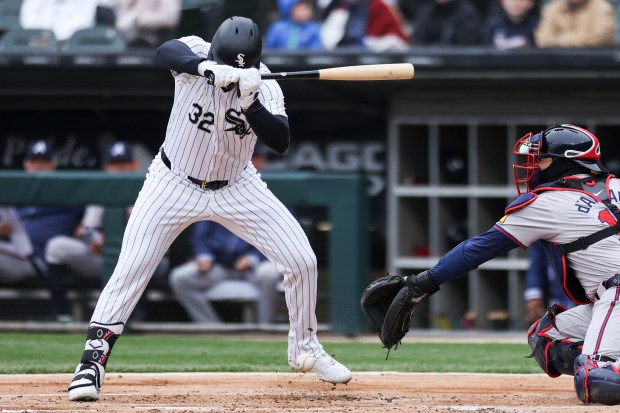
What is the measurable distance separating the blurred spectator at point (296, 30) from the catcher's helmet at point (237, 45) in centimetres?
550

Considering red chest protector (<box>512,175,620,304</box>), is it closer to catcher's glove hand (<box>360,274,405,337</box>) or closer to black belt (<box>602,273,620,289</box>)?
black belt (<box>602,273,620,289</box>)

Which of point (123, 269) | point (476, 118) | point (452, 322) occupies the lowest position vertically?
point (452, 322)

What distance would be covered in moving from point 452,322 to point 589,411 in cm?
621

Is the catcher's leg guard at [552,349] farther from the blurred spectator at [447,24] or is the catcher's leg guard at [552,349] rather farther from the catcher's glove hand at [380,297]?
the blurred spectator at [447,24]

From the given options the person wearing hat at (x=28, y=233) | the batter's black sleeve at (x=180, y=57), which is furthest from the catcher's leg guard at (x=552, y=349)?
the person wearing hat at (x=28, y=233)

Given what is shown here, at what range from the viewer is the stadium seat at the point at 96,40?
10.6 m

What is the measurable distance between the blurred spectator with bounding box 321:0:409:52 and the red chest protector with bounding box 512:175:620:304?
540 cm

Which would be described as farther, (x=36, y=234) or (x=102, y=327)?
(x=36, y=234)

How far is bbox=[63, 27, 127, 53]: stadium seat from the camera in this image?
10.6 metres

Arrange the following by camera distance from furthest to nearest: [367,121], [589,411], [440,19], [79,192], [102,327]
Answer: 1. [367,121]
2. [440,19]
3. [79,192]
4. [102,327]
5. [589,411]

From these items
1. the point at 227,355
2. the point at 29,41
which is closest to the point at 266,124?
the point at 227,355

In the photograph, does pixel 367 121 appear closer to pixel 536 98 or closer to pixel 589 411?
pixel 536 98

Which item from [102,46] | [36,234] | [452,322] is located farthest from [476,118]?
[36,234]

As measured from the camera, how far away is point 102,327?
4992 millimetres
